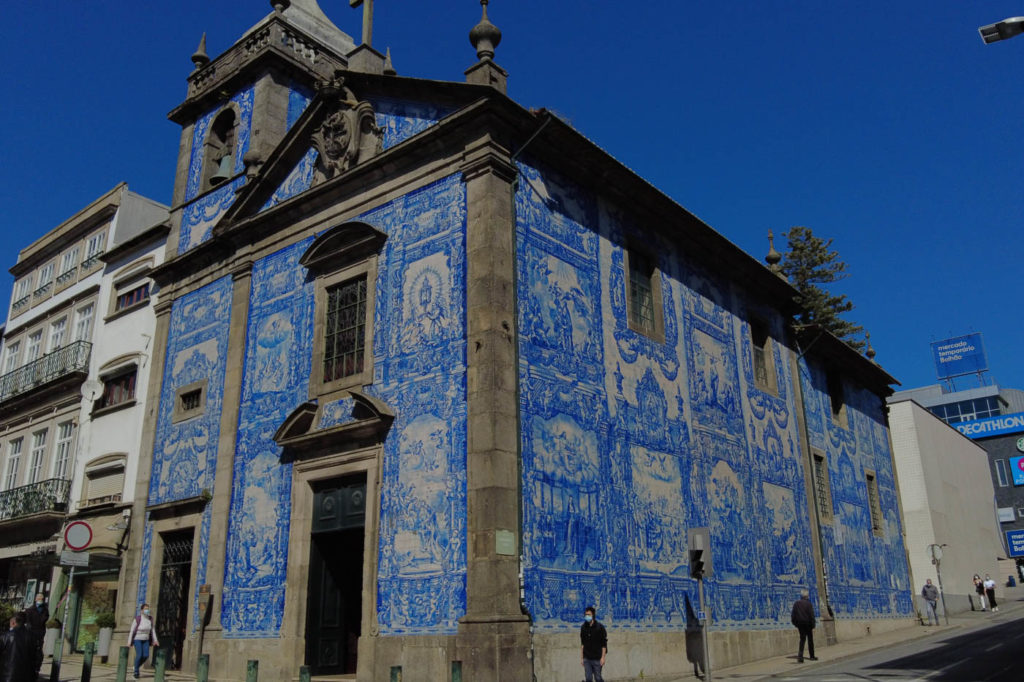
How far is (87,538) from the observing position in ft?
39.5

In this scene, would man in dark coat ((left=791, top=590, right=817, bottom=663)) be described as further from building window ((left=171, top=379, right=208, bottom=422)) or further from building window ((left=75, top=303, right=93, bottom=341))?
building window ((left=75, top=303, right=93, bottom=341))

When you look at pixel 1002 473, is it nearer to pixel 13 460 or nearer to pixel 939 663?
pixel 939 663

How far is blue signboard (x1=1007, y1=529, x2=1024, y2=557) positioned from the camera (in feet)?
183

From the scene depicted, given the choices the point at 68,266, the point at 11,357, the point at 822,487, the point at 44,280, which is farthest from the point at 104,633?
the point at 822,487

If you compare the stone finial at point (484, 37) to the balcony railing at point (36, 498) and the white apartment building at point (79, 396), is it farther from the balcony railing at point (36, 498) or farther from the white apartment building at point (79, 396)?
the balcony railing at point (36, 498)

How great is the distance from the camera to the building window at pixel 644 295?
16.2 meters

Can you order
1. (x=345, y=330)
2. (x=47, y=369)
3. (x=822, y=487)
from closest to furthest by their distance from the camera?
(x=345, y=330)
(x=822, y=487)
(x=47, y=369)

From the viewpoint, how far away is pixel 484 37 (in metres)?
14.4

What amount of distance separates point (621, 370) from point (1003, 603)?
28493 mm

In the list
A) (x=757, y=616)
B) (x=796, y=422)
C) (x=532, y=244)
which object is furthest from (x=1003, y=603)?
(x=532, y=244)

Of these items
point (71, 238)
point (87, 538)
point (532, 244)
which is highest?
point (71, 238)

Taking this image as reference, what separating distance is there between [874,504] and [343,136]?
18.2 metres

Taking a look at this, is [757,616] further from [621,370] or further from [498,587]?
[498,587]

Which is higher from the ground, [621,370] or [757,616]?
[621,370]
